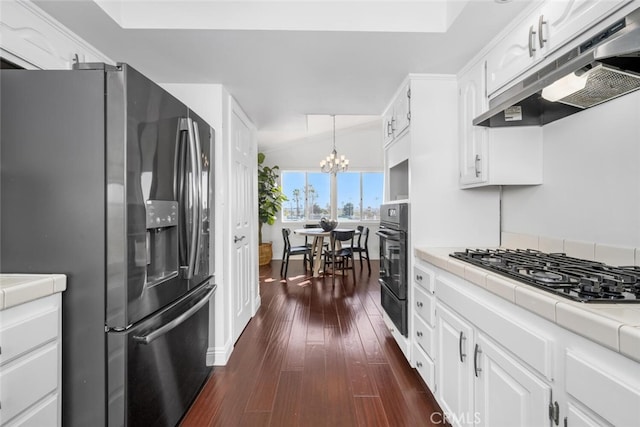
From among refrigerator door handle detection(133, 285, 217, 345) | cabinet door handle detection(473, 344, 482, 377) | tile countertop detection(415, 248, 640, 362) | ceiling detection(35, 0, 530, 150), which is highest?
ceiling detection(35, 0, 530, 150)

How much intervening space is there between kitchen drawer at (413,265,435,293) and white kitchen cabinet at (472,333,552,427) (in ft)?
1.90

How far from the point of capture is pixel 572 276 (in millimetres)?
1124

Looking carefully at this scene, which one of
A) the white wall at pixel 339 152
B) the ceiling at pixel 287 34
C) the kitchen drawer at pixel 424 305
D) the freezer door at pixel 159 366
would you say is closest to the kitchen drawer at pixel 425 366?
the kitchen drawer at pixel 424 305

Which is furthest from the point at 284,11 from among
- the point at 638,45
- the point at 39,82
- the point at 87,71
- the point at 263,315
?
the point at 263,315

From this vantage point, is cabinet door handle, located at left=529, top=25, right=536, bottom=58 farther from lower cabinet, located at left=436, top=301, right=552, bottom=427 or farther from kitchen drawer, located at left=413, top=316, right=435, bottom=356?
kitchen drawer, located at left=413, top=316, right=435, bottom=356

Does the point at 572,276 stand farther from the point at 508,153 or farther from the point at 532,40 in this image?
the point at 532,40

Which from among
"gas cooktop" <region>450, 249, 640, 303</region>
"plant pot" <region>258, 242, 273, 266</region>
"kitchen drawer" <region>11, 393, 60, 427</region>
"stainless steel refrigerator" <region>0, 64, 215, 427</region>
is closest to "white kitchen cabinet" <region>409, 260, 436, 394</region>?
"gas cooktop" <region>450, 249, 640, 303</region>

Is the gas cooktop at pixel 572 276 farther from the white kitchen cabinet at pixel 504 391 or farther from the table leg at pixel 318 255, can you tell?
the table leg at pixel 318 255

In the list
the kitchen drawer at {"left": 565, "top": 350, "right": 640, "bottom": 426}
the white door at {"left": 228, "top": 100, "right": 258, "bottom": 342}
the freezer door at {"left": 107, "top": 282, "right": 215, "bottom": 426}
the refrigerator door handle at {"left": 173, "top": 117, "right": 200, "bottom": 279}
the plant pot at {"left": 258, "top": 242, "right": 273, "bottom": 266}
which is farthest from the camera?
the plant pot at {"left": 258, "top": 242, "right": 273, "bottom": 266}

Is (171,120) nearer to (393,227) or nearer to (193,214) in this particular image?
(193,214)

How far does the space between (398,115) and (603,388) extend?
2.24 m

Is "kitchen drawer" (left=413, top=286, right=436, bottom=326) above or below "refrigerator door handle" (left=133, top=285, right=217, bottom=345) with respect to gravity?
below

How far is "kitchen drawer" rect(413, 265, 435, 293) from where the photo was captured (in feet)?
6.18

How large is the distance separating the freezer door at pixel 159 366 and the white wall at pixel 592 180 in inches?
84.2
